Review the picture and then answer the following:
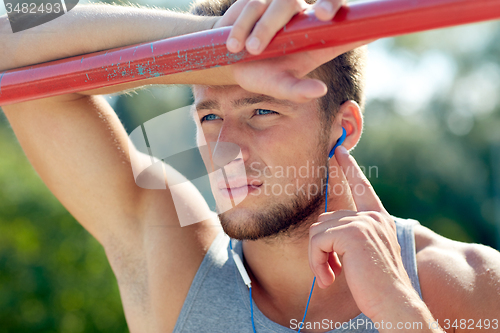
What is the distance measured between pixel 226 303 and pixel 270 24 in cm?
152

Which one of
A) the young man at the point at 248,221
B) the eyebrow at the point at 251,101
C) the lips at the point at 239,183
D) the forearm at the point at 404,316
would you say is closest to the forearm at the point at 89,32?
the young man at the point at 248,221

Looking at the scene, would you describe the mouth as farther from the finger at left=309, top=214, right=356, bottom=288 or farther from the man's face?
the finger at left=309, top=214, right=356, bottom=288

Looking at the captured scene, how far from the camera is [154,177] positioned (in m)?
2.32

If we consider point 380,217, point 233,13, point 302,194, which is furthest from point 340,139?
point 233,13

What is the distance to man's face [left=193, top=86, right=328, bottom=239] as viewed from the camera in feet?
6.38

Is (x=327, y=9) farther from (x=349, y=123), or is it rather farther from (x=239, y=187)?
(x=349, y=123)

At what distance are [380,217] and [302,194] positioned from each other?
50 centimetres

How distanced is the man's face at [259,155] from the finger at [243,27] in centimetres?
78

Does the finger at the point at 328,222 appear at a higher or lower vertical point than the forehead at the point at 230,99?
lower

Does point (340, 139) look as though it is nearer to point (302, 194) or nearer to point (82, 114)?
point (302, 194)

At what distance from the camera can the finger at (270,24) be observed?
1.08 m

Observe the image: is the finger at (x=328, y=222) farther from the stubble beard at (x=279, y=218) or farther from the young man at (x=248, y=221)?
the stubble beard at (x=279, y=218)

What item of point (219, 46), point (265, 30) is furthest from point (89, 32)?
point (265, 30)

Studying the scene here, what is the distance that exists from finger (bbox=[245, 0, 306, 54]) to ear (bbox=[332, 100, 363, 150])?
3.74 ft
